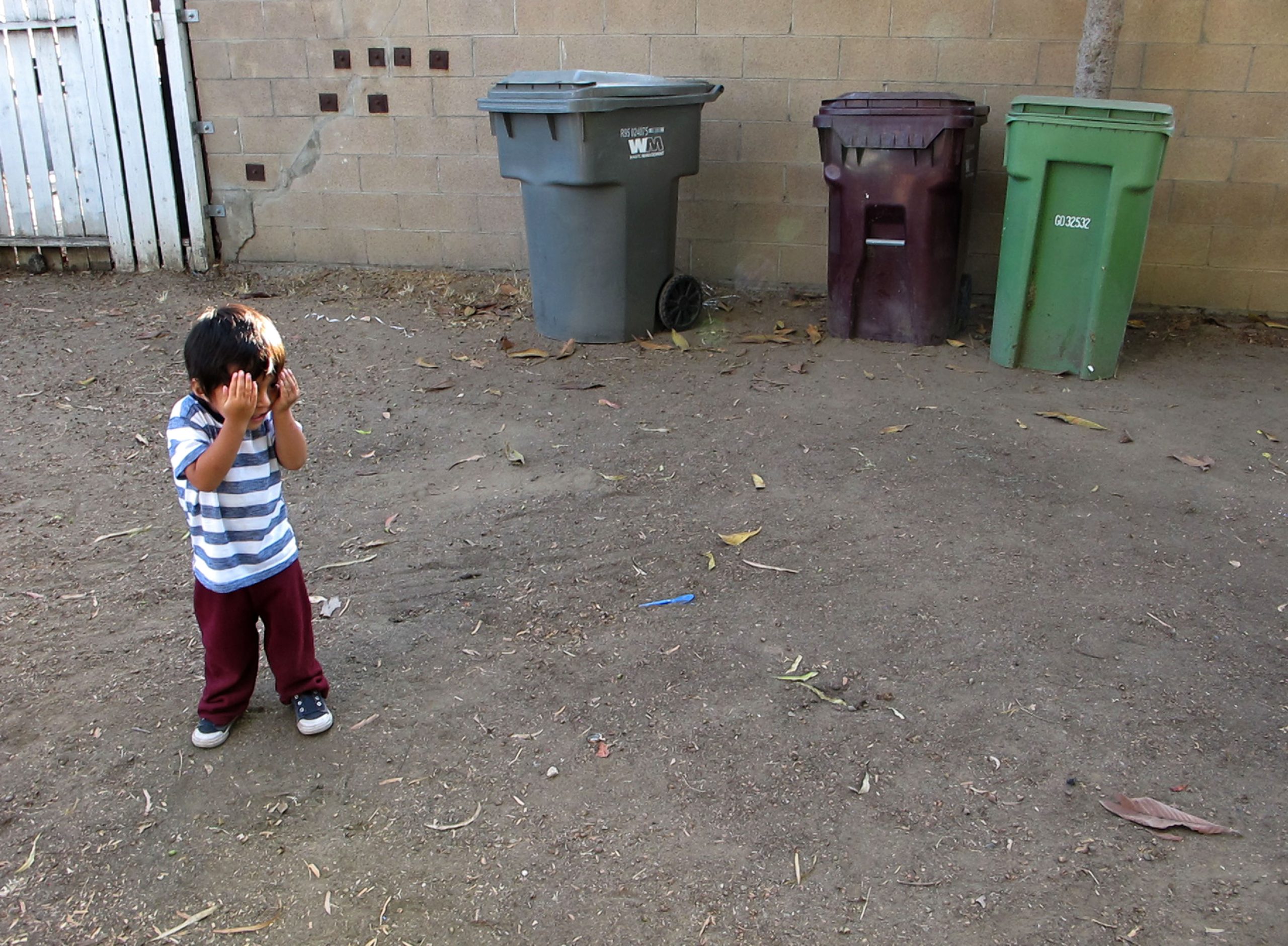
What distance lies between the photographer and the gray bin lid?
562cm

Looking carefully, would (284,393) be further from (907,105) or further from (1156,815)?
(907,105)

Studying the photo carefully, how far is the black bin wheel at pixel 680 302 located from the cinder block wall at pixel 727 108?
25.5 inches

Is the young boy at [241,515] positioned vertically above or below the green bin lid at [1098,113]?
below

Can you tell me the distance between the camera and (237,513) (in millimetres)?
2711

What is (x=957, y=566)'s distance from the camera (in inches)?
149

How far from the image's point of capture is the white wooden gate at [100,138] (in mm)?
7438

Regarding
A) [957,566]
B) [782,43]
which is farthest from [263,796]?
[782,43]

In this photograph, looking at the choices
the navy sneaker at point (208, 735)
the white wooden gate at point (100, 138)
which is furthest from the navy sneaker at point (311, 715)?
the white wooden gate at point (100, 138)

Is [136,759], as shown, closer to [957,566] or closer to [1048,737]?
[1048,737]

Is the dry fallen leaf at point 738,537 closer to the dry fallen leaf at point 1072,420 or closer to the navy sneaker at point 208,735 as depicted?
the navy sneaker at point 208,735

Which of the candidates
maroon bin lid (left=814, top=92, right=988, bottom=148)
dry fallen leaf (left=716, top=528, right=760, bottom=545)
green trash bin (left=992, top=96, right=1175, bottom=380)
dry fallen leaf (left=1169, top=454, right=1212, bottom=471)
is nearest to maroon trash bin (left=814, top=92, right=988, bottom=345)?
maroon bin lid (left=814, top=92, right=988, bottom=148)

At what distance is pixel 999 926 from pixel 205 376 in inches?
84.9

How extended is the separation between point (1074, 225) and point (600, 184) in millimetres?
2463

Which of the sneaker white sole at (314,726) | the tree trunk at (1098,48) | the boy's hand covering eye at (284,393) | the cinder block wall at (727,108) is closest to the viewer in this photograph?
the boy's hand covering eye at (284,393)
